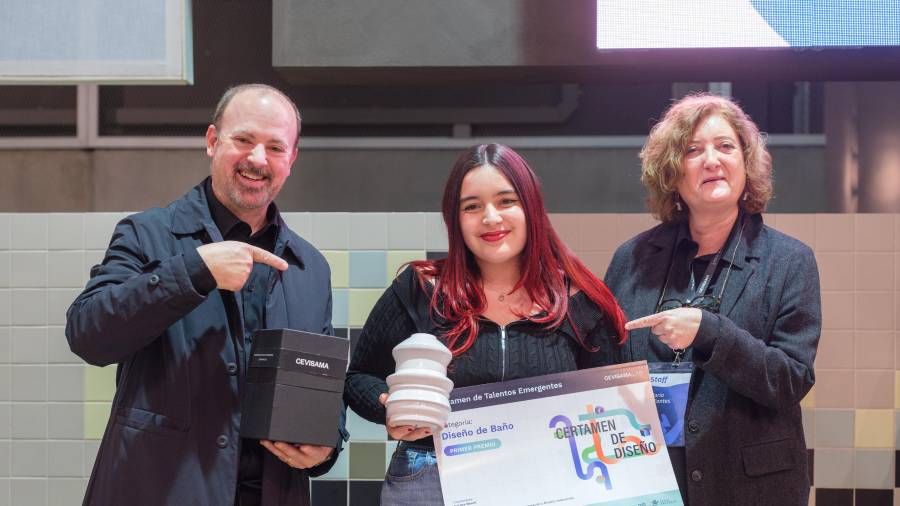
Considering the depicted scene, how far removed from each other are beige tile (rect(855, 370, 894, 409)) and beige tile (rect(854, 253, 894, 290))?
334 millimetres

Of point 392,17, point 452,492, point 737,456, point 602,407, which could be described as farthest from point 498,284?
point 392,17

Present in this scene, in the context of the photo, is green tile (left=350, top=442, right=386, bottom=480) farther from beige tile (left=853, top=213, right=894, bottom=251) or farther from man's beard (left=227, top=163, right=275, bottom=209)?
beige tile (left=853, top=213, right=894, bottom=251)

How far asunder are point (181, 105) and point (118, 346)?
396 centimetres

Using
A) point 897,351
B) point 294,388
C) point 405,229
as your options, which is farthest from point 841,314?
point 294,388

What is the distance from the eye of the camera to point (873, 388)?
315cm

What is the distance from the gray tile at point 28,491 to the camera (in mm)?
3164

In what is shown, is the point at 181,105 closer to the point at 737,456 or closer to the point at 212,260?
the point at 212,260

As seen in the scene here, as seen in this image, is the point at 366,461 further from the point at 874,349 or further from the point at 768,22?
the point at 768,22

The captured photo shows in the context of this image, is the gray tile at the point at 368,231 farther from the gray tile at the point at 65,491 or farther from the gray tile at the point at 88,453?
the gray tile at the point at 65,491

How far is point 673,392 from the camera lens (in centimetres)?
198

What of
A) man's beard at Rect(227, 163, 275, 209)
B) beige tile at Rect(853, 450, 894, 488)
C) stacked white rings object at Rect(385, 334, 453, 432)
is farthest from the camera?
beige tile at Rect(853, 450, 894, 488)

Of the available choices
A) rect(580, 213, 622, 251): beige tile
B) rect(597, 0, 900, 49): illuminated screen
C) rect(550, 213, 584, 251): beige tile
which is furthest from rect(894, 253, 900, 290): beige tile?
rect(550, 213, 584, 251): beige tile

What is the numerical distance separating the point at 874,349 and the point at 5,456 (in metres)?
3.39

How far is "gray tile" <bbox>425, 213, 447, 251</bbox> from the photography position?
3195 millimetres
